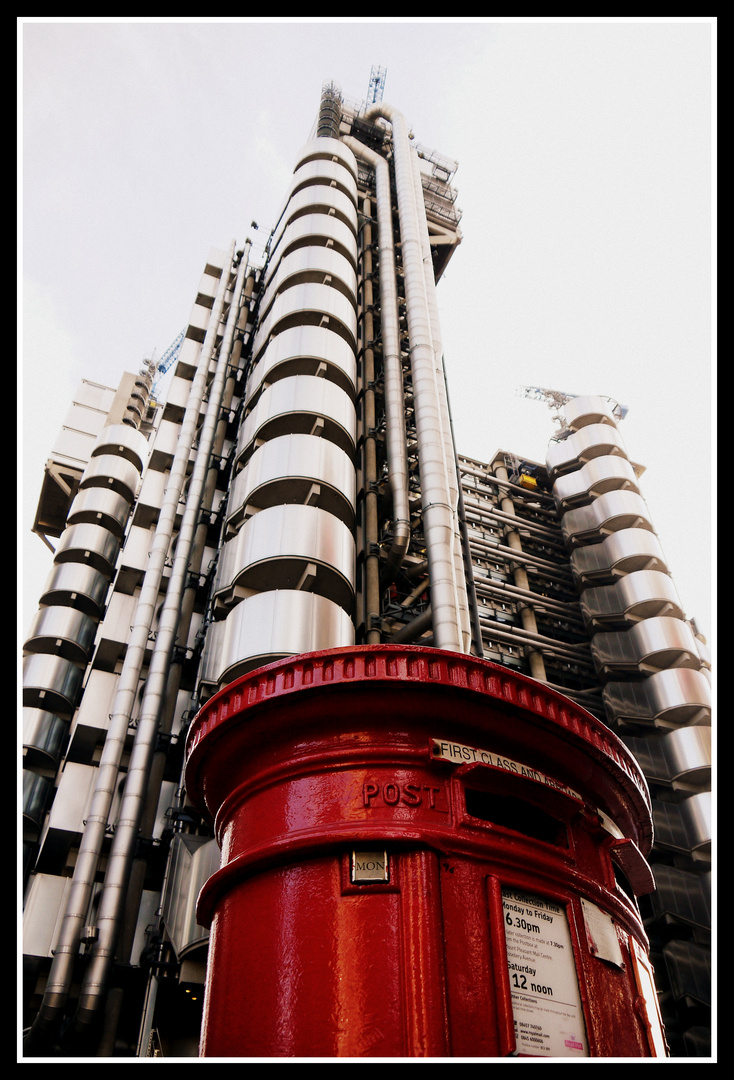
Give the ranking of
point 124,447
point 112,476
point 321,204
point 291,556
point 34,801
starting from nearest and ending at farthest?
point 291,556 < point 34,801 < point 321,204 < point 112,476 < point 124,447

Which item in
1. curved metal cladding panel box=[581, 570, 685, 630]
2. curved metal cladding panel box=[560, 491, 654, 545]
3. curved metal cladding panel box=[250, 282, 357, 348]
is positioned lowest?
curved metal cladding panel box=[581, 570, 685, 630]

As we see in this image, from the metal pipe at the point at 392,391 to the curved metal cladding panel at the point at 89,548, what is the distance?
12.2 metres

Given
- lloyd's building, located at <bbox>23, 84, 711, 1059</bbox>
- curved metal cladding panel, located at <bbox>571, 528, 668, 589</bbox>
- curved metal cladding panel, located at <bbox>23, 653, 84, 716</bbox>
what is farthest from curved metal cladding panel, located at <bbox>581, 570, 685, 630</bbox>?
curved metal cladding panel, located at <bbox>23, 653, 84, 716</bbox>

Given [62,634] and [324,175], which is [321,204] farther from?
[62,634]

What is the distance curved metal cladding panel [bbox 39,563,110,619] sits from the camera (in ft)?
92.9

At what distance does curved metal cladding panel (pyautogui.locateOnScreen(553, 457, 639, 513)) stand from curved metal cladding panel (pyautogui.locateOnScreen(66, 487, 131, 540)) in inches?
895

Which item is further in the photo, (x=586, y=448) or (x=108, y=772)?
(x=586, y=448)

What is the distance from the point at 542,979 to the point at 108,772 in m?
17.0

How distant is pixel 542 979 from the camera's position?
4.98 meters

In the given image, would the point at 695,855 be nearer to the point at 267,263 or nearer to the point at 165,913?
the point at 165,913

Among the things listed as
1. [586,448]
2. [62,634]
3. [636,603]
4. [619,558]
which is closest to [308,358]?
[62,634]

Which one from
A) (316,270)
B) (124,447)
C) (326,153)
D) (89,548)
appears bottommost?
(89,548)

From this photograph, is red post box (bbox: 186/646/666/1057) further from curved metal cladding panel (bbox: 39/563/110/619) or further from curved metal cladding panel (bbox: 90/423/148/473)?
curved metal cladding panel (bbox: 90/423/148/473)

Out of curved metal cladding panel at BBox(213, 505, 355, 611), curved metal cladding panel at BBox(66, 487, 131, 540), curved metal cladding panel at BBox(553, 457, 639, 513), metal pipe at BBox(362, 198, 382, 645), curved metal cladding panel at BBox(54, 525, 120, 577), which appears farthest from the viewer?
curved metal cladding panel at BBox(553, 457, 639, 513)
